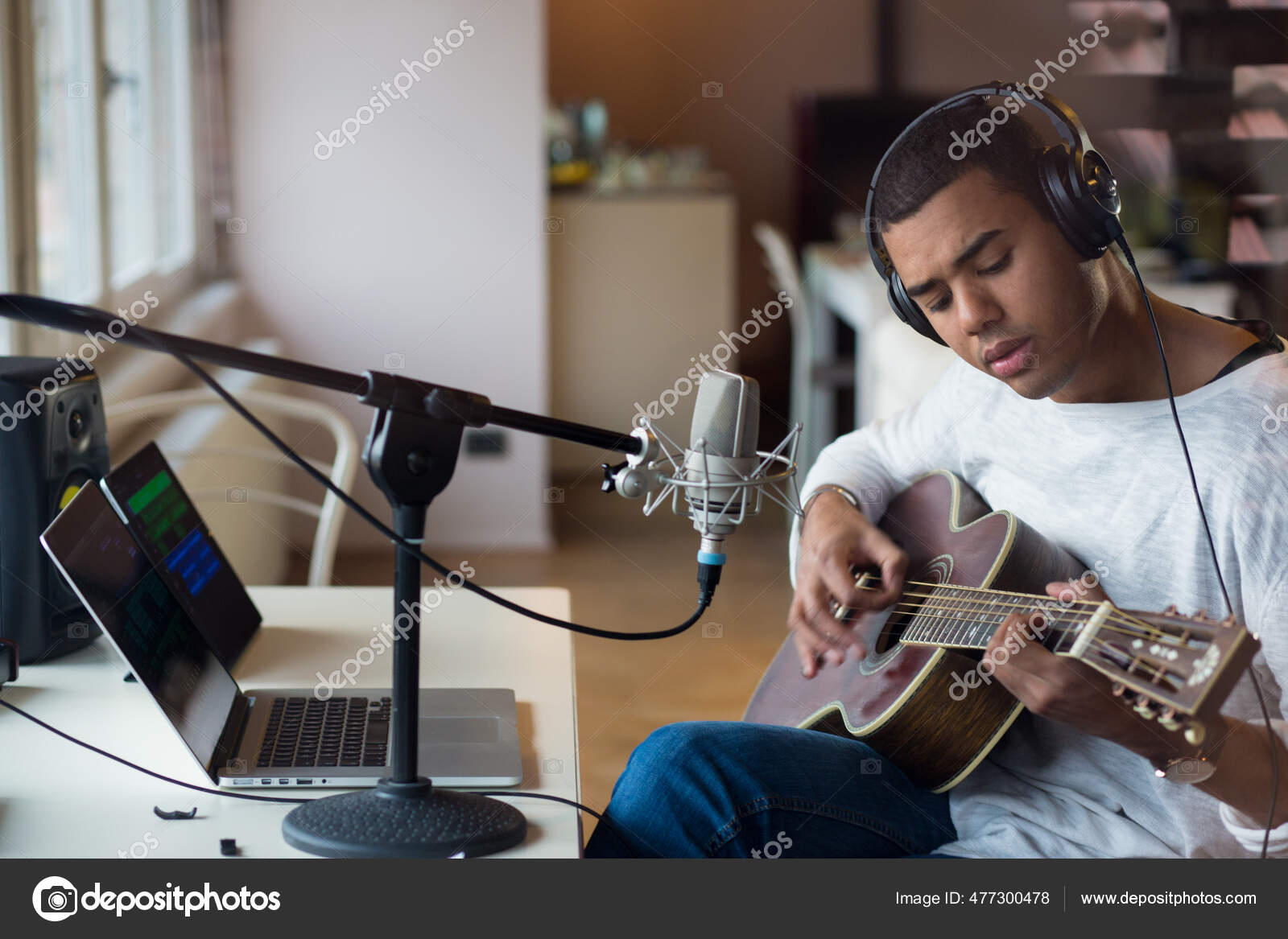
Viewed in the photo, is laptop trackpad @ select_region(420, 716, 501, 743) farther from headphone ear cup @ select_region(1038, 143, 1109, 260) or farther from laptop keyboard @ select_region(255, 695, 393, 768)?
headphone ear cup @ select_region(1038, 143, 1109, 260)

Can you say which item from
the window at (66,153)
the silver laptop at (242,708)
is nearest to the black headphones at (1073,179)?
the silver laptop at (242,708)

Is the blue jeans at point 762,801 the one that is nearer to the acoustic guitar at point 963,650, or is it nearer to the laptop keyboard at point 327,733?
the acoustic guitar at point 963,650

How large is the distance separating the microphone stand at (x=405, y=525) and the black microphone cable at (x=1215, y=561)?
43cm

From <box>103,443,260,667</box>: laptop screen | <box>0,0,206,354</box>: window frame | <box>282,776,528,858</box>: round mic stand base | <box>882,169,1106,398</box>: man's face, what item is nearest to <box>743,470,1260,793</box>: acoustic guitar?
<box>882,169,1106,398</box>: man's face

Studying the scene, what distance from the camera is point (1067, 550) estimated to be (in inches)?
43.3

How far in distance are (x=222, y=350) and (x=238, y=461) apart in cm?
191

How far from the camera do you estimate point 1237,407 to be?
0.97 meters

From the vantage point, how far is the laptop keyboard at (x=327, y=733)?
38.9 inches

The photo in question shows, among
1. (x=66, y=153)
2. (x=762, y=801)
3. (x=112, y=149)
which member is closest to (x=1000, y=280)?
(x=762, y=801)

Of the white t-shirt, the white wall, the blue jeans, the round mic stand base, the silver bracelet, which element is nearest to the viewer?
the round mic stand base

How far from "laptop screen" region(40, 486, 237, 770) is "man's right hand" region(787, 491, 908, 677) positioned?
0.50 m

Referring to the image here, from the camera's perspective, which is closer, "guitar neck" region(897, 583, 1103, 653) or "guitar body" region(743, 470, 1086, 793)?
"guitar neck" region(897, 583, 1103, 653)

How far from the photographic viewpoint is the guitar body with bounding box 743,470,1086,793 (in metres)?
1.08
